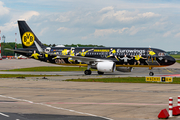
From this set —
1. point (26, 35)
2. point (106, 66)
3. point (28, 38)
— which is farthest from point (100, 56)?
point (26, 35)

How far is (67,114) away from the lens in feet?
53.6

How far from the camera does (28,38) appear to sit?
179 ft

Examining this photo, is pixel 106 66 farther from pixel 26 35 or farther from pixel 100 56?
pixel 26 35

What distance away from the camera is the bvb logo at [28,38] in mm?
54344

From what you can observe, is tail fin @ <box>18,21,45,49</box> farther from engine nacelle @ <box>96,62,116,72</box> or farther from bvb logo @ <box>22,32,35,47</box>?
engine nacelle @ <box>96,62,116,72</box>

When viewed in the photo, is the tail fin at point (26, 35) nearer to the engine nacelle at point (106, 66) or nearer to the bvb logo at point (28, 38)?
the bvb logo at point (28, 38)

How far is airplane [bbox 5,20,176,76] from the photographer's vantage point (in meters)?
47.4

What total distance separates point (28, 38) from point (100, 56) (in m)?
14.9

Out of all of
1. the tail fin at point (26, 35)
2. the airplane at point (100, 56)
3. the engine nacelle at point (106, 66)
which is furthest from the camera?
the tail fin at point (26, 35)

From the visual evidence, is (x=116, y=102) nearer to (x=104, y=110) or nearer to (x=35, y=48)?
(x=104, y=110)

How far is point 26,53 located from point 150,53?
76.1 feet

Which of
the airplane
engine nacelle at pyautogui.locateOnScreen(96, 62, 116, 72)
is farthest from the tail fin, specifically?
engine nacelle at pyautogui.locateOnScreen(96, 62, 116, 72)

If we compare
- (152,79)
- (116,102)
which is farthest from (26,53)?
(116,102)

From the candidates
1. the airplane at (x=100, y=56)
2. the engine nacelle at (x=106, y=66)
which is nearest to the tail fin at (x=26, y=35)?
the airplane at (x=100, y=56)
